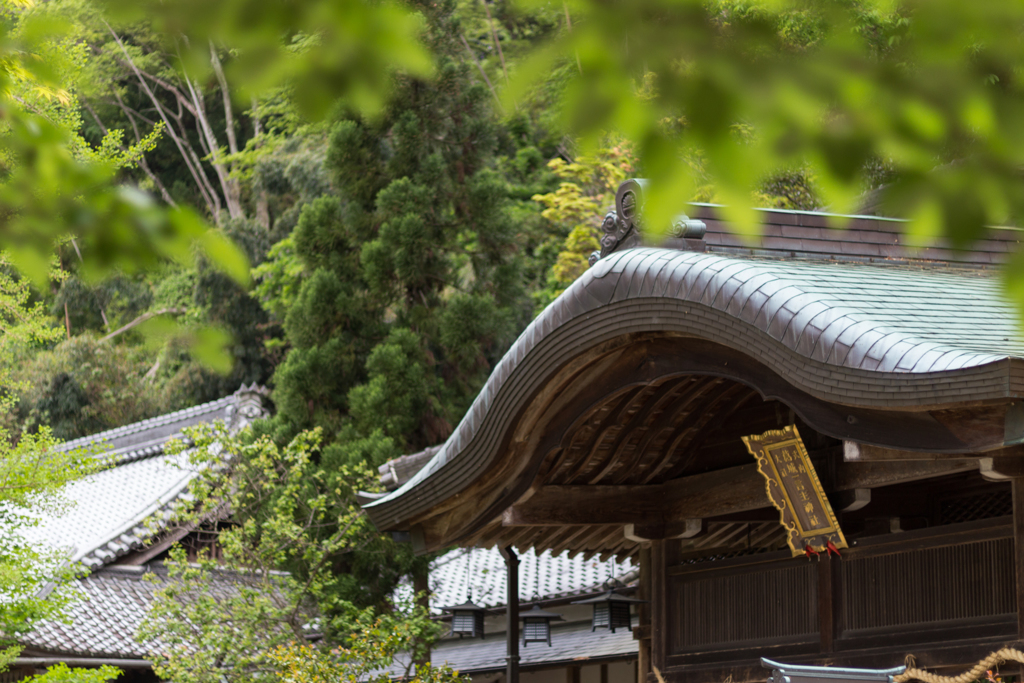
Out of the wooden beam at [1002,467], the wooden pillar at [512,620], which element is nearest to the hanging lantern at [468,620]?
the wooden pillar at [512,620]

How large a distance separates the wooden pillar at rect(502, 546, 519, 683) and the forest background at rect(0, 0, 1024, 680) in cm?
195

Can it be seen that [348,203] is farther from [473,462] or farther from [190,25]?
[190,25]

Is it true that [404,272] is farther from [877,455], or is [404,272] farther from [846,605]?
[877,455]

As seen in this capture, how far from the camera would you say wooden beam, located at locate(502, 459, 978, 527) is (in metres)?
8.24

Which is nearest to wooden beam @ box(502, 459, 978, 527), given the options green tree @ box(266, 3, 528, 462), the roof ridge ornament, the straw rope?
the straw rope

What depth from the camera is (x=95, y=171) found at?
255 cm

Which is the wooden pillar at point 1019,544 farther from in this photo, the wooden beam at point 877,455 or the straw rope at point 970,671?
the wooden beam at point 877,455

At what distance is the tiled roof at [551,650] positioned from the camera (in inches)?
506

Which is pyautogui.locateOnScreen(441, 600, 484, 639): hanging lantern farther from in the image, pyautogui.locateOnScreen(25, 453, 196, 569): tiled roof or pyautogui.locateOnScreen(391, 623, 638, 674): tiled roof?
pyautogui.locateOnScreen(25, 453, 196, 569): tiled roof

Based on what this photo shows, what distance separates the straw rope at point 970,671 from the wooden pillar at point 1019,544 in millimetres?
118

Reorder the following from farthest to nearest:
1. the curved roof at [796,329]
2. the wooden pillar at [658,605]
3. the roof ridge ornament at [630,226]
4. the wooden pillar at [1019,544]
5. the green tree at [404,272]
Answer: the green tree at [404,272]
the wooden pillar at [658,605]
the roof ridge ornament at [630,226]
the wooden pillar at [1019,544]
the curved roof at [796,329]

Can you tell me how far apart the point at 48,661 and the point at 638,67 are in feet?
44.4

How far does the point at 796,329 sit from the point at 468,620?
24.0 feet

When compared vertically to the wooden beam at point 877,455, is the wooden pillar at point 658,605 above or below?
below
